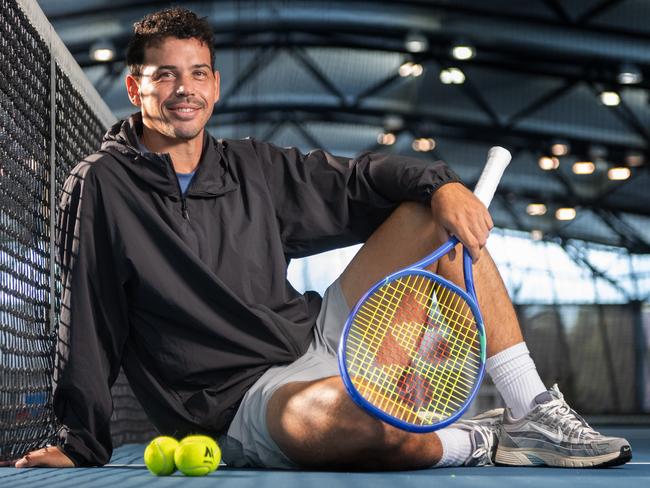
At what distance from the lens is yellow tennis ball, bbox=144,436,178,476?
214 cm

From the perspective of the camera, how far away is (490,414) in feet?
8.55

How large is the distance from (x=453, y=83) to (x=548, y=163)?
2.41 meters

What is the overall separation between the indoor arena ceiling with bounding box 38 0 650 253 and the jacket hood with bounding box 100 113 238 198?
23.5 ft

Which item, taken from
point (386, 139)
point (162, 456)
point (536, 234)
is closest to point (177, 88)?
point (162, 456)

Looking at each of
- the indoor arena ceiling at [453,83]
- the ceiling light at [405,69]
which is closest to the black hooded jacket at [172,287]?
the indoor arena ceiling at [453,83]

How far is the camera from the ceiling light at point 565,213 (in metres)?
15.5

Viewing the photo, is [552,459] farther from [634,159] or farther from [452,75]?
[634,159]

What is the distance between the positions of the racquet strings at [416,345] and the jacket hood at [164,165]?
0.51 m

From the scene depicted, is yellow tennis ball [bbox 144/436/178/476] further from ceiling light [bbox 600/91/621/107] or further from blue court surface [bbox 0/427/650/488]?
ceiling light [bbox 600/91/621/107]

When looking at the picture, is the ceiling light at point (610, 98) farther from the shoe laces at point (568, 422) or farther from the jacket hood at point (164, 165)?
the shoe laces at point (568, 422)

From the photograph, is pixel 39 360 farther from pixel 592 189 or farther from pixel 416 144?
pixel 592 189

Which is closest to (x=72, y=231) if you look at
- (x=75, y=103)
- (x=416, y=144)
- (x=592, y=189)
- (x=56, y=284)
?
(x=56, y=284)

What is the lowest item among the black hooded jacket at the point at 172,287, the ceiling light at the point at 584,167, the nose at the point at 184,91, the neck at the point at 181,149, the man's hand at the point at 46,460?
the man's hand at the point at 46,460

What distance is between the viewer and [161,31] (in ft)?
8.59
